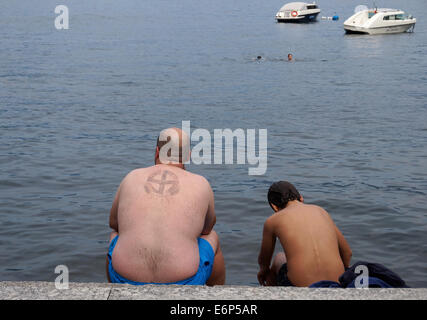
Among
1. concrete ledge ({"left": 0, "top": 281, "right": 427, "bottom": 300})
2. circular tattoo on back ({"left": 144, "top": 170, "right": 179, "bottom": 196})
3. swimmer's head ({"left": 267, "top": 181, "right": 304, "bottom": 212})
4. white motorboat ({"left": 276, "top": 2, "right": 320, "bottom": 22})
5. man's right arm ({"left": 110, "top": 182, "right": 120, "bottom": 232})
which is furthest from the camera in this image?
white motorboat ({"left": 276, "top": 2, "right": 320, "bottom": 22})

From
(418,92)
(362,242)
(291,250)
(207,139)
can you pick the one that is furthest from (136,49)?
(291,250)

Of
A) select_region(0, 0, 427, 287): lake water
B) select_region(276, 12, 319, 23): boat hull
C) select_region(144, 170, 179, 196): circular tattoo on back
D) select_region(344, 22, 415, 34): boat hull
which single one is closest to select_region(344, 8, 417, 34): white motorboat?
select_region(344, 22, 415, 34): boat hull

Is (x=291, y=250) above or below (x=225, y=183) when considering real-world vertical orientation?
above

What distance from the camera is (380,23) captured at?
208 ft

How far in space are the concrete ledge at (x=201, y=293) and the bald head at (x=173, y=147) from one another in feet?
5.07

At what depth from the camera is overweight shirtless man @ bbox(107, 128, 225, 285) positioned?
5.01m

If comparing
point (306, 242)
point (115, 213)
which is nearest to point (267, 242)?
point (306, 242)

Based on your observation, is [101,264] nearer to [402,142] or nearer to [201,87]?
[402,142]

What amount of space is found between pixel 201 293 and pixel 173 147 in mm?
1677

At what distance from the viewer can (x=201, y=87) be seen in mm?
32406

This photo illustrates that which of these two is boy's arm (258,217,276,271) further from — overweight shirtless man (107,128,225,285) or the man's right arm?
the man's right arm
